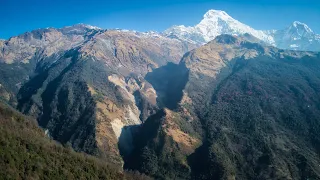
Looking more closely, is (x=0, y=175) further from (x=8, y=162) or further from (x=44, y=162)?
(x=44, y=162)

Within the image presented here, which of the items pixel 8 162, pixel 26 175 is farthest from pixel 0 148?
pixel 26 175

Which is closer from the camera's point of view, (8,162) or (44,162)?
(8,162)

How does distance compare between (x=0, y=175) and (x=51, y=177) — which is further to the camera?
(x=51, y=177)

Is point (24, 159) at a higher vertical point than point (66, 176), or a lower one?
higher

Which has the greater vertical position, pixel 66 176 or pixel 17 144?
pixel 17 144

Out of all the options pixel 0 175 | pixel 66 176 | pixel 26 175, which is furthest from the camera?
pixel 66 176

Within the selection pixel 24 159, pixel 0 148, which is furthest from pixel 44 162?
pixel 0 148

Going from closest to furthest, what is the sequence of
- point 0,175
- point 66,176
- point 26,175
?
point 0,175, point 26,175, point 66,176

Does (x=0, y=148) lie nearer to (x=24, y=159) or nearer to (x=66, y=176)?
(x=24, y=159)
